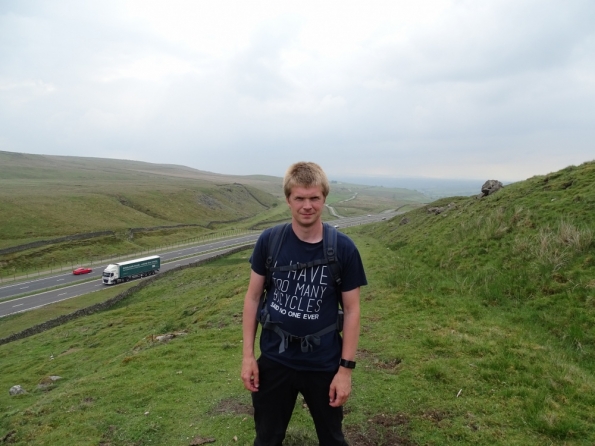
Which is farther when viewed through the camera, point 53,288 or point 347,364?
point 53,288

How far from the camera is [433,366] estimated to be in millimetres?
8039

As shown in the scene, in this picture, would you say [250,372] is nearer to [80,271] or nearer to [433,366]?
[433,366]

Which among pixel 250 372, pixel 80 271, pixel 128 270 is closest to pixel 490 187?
pixel 250 372

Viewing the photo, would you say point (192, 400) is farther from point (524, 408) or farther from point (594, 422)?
point (594, 422)

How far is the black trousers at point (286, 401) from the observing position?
407 cm

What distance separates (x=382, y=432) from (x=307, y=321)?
140 inches

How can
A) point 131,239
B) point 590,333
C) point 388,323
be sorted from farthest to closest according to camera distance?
point 131,239 → point 388,323 → point 590,333

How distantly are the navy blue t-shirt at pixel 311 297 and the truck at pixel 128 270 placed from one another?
168ft

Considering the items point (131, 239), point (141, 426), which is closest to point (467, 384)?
point (141, 426)

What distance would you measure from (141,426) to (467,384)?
21.3 feet

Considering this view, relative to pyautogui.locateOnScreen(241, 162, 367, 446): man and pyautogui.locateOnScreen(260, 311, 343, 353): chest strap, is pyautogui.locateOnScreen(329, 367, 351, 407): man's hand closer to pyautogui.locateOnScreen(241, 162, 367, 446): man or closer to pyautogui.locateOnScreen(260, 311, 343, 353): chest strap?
pyautogui.locateOnScreen(241, 162, 367, 446): man

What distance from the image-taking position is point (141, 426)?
715cm

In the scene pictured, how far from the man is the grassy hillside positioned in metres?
1.87

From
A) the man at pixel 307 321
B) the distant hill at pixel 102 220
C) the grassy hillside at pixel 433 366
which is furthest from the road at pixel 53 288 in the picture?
the man at pixel 307 321
